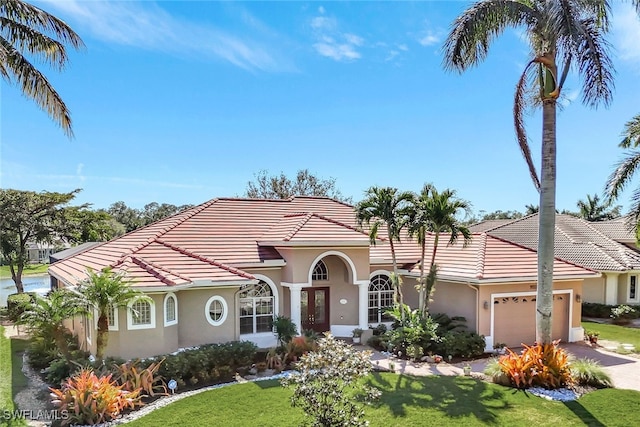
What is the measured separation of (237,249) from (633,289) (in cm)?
2638

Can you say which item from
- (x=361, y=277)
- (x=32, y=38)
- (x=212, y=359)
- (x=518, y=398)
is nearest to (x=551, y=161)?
(x=518, y=398)

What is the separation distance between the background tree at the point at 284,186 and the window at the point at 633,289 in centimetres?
3586

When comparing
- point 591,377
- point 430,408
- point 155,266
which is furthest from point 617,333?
point 155,266

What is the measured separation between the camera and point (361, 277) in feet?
66.3

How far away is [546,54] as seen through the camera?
13766 millimetres

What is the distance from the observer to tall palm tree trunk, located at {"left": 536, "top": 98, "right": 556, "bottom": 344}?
45.0ft

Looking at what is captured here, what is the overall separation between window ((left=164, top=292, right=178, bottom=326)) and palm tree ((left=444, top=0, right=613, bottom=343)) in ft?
41.1

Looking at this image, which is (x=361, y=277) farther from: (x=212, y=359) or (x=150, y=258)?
(x=150, y=258)

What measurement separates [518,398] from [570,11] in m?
11.4

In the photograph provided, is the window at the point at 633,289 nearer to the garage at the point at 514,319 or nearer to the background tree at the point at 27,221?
the garage at the point at 514,319

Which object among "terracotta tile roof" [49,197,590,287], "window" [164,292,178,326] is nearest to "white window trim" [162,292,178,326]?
"window" [164,292,178,326]

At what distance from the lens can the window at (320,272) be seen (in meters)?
20.9

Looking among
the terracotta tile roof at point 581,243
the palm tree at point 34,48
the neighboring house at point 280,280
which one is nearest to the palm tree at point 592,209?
the terracotta tile roof at point 581,243

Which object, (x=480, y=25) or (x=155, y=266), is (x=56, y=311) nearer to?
(x=155, y=266)
